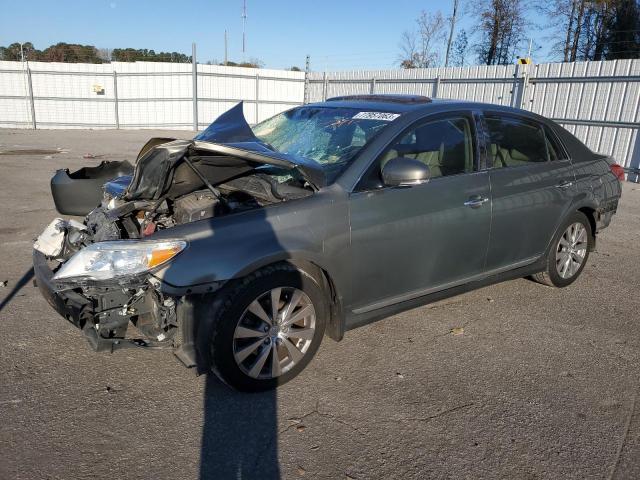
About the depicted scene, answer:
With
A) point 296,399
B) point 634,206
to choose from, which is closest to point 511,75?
point 634,206

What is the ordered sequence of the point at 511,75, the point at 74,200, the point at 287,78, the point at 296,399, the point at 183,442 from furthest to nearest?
the point at 287,78 → the point at 511,75 → the point at 74,200 → the point at 296,399 → the point at 183,442

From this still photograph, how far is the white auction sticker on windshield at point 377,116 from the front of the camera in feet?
12.1

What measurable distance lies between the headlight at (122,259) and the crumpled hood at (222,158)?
72 cm

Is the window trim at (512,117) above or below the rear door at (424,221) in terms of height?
above

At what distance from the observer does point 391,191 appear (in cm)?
340

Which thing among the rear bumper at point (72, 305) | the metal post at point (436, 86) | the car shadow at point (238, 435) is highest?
the metal post at point (436, 86)

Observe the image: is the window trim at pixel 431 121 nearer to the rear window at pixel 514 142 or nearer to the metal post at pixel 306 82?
the rear window at pixel 514 142

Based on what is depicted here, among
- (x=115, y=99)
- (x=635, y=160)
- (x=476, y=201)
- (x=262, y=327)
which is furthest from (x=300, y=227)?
(x=115, y=99)

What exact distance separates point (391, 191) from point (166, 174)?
4.96 feet

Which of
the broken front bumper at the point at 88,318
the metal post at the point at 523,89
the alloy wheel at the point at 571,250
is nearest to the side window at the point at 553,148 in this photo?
the alloy wheel at the point at 571,250

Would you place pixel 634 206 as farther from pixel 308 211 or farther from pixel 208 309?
pixel 208 309

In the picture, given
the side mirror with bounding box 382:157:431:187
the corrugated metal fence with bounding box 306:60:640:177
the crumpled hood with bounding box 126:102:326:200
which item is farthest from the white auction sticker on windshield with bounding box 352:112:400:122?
the corrugated metal fence with bounding box 306:60:640:177

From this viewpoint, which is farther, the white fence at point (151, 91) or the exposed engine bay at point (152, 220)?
the white fence at point (151, 91)

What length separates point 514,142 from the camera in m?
4.28
